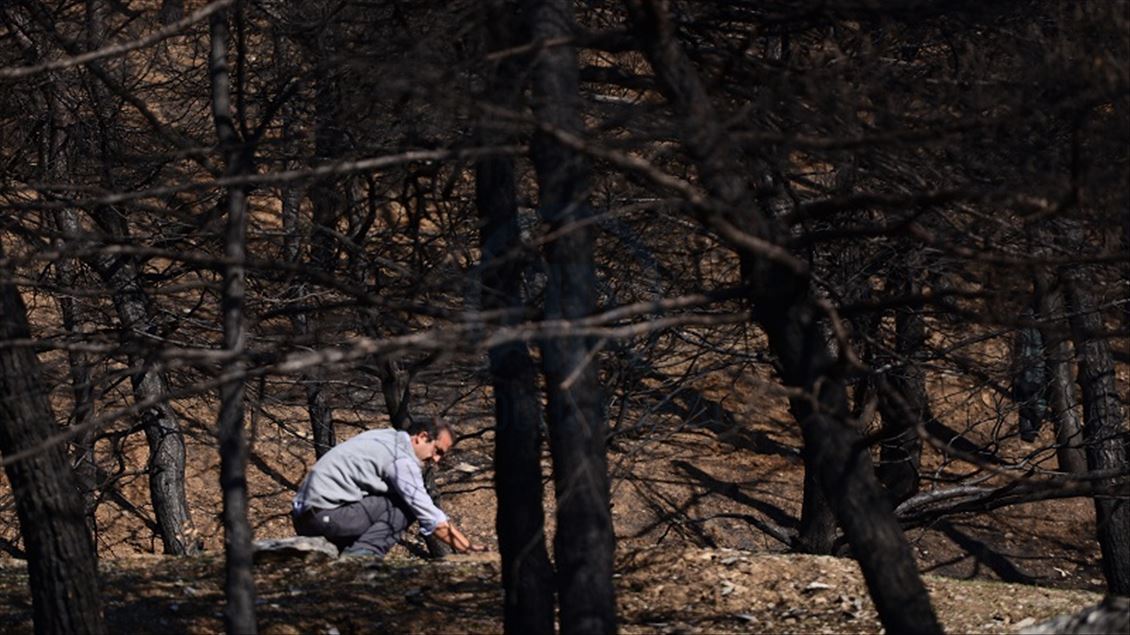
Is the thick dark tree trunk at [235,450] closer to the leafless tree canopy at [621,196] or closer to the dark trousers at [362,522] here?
the leafless tree canopy at [621,196]

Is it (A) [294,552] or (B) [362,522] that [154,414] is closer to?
(A) [294,552]

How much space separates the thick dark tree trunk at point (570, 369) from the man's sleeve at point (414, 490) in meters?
2.28

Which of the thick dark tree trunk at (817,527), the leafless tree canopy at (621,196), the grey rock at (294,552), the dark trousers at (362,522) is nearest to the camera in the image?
the leafless tree canopy at (621,196)

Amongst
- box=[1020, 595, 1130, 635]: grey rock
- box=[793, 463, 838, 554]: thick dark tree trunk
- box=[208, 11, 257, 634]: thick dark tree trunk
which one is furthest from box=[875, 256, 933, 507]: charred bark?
box=[208, 11, 257, 634]: thick dark tree trunk

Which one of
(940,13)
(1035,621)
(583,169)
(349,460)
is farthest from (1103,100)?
(349,460)

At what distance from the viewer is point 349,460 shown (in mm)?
9641

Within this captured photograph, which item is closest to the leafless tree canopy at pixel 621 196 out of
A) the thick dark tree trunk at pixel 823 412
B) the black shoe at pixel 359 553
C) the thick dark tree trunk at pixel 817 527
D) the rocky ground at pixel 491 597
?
the thick dark tree trunk at pixel 823 412

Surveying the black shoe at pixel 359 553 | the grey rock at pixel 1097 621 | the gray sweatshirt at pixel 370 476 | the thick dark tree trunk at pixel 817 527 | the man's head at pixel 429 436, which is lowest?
the grey rock at pixel 1097 621

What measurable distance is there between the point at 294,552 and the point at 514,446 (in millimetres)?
3112

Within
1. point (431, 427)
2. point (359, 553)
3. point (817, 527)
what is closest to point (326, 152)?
point (431, 427)

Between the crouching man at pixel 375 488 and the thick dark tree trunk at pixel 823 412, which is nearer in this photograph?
the thick dark tree trunk at pixel 823 412

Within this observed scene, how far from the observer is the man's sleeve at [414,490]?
30.9 ft

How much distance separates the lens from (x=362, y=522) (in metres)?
9.95

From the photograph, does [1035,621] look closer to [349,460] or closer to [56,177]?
[349,460]
